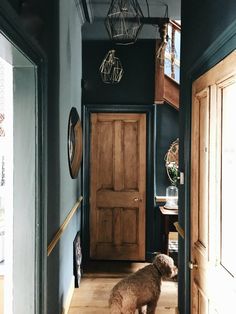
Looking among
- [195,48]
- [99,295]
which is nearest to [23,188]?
[195,48]

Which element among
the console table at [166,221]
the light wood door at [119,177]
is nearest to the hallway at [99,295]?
the light wood door at [119,177]

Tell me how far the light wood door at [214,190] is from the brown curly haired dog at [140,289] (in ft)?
2.50

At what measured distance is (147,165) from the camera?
193 inches

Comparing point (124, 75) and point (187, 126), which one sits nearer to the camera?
point (187, 126)

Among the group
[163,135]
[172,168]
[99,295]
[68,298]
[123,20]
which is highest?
[123,20]

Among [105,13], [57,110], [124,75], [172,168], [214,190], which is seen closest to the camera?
[214,190]

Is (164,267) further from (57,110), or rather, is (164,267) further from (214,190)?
(57,110)

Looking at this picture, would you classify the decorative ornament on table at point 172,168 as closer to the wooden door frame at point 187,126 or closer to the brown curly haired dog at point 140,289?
the brown curly haired dog at point 140,289

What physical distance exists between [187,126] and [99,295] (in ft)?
7.38

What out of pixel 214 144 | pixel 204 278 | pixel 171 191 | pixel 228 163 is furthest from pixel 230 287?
pixel 171 191

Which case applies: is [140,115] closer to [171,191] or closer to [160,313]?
[171,191]

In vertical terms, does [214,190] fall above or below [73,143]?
below

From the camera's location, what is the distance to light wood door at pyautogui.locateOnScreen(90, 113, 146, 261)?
491 cm

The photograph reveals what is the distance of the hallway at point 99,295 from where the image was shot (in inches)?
133
